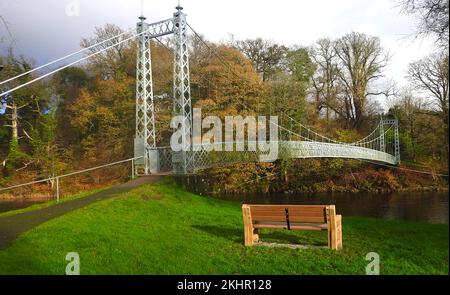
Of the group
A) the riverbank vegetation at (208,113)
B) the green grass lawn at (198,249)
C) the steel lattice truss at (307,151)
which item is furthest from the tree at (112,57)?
the green grass lawn at (198,249)

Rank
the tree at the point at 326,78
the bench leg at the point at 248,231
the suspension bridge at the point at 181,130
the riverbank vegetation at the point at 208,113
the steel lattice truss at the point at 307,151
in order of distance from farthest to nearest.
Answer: the tree at the point at 326,78, the riverbank vegetation at the point at 208,113, the steel lattice truss at the point at 307,151, the suspension bridge at the point at 181,130, the bench leg at the point at 248,231

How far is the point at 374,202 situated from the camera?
58.6 feet

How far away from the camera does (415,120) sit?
2155cm

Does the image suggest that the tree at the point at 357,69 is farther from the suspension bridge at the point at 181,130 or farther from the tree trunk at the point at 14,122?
the tree trunk at the point at 14,122

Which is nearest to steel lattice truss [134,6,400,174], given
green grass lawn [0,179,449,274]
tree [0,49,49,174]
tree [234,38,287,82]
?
green grass lawn [0,179,449,274]

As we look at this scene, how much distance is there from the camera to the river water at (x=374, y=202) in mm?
13836

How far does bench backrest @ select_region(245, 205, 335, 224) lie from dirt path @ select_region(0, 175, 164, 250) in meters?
A: 2.83

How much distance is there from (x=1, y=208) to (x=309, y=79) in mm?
18785

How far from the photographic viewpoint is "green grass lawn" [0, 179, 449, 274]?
12.0ft

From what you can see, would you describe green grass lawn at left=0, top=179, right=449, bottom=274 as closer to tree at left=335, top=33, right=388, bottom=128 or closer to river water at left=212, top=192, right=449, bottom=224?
river water at left=212, top=192, right=449, bottom=224

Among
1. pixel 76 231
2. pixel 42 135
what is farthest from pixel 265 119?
pixel 76 231

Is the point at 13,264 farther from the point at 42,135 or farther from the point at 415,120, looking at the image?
the point at 415,120

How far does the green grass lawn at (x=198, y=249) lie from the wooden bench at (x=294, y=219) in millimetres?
177

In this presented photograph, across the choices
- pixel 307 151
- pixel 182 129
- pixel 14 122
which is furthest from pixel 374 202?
pixel 14 122
